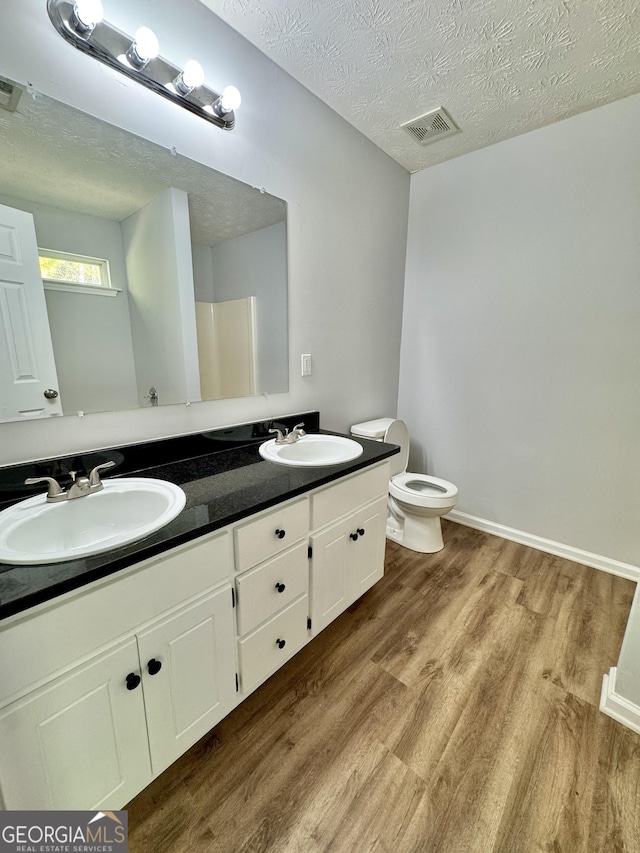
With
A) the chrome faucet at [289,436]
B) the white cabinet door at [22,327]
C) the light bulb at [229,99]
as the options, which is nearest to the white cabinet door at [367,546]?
the chrome faucet at [289,436]

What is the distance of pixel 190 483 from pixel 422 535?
1617 mm

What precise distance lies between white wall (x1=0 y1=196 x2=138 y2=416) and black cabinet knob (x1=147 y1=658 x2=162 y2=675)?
2.59 feet

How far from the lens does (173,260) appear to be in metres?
1.29

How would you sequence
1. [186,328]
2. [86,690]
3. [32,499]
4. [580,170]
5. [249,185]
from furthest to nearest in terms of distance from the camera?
[580,170]
[249,185]
[186,328]
[32,499]
[86,690]

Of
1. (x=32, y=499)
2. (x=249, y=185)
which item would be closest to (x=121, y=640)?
(x=32, y=499)

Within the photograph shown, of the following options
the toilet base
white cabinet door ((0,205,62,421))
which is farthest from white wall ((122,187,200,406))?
the toilet base

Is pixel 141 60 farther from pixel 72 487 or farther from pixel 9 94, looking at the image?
pixel 72 487

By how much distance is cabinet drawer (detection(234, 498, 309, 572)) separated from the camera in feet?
3.36

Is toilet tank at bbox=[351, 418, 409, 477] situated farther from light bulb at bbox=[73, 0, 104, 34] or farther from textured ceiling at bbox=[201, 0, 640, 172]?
light bulb at bbox=[73, 0, 104, 34]

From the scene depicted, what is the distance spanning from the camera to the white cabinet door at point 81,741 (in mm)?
675

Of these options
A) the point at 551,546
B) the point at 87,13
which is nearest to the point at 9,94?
the point at 87,13

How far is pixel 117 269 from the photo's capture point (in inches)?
44.8

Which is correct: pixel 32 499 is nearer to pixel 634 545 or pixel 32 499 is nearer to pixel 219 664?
pixel 219 664

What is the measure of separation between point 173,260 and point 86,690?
4.36 feet
